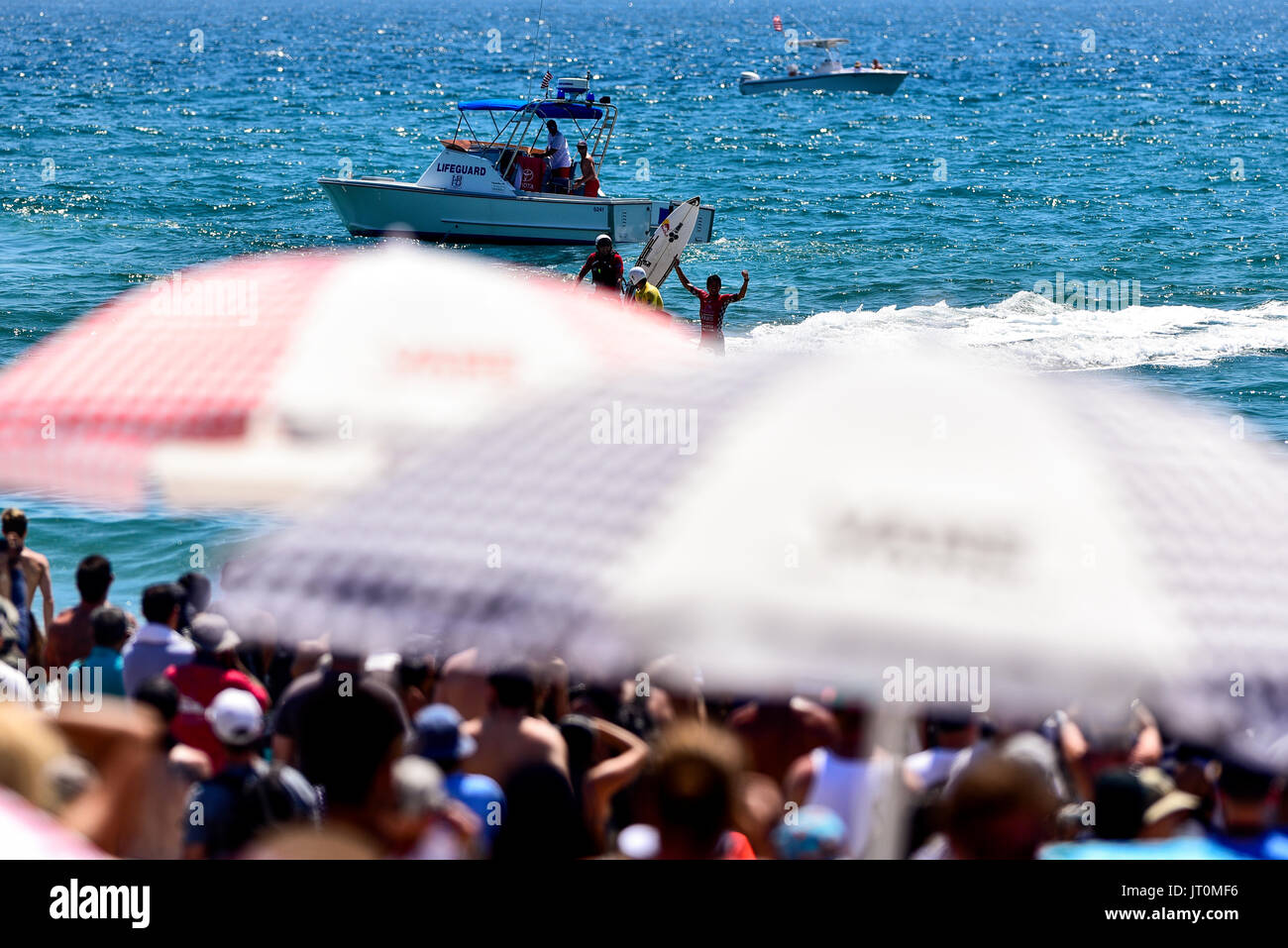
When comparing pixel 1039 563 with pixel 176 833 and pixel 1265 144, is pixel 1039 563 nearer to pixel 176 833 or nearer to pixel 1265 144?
pixel 176 833

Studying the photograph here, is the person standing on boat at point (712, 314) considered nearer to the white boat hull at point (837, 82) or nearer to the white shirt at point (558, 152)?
the white shirt at point (558, 152)

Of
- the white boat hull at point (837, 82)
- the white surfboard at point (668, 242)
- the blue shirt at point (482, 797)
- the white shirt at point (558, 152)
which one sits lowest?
the blue shirt at point (482, 797)

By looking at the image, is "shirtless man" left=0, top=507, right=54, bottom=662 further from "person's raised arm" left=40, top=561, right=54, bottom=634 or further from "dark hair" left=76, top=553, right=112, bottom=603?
"dark hair" left=76, top=553, right=112, bottom=603

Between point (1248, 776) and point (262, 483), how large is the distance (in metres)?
2.92

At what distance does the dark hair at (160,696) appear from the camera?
4.63 metres

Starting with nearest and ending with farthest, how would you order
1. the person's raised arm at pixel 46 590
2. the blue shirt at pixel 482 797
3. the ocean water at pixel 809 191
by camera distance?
1. the blue shirt at pixel 482 797
2. the person's raised arm at pixel 46 590
3. the ocean water at pixel 809 191

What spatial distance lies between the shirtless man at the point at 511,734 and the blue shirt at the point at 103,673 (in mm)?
1933

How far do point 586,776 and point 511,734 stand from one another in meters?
0.32

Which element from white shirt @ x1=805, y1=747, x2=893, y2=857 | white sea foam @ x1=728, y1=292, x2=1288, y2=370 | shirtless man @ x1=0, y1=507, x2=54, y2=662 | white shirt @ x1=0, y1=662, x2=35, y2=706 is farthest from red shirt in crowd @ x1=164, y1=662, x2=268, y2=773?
white sea foam @ x1=728, y1=292, x2=1288, y2=370

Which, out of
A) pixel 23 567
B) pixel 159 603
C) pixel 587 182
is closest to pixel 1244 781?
pixel 159 603

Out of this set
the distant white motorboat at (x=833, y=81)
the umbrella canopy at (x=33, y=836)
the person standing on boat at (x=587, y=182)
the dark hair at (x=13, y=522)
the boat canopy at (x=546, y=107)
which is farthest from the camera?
the distant white motorboat at (x=833, y=81)

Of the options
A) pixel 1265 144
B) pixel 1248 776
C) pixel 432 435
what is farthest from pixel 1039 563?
pixel 1265 144

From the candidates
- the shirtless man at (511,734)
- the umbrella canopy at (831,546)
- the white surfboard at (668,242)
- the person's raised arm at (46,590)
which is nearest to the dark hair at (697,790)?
the umbrella canopy at (831,546)

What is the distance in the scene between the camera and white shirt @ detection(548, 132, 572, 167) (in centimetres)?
2477
